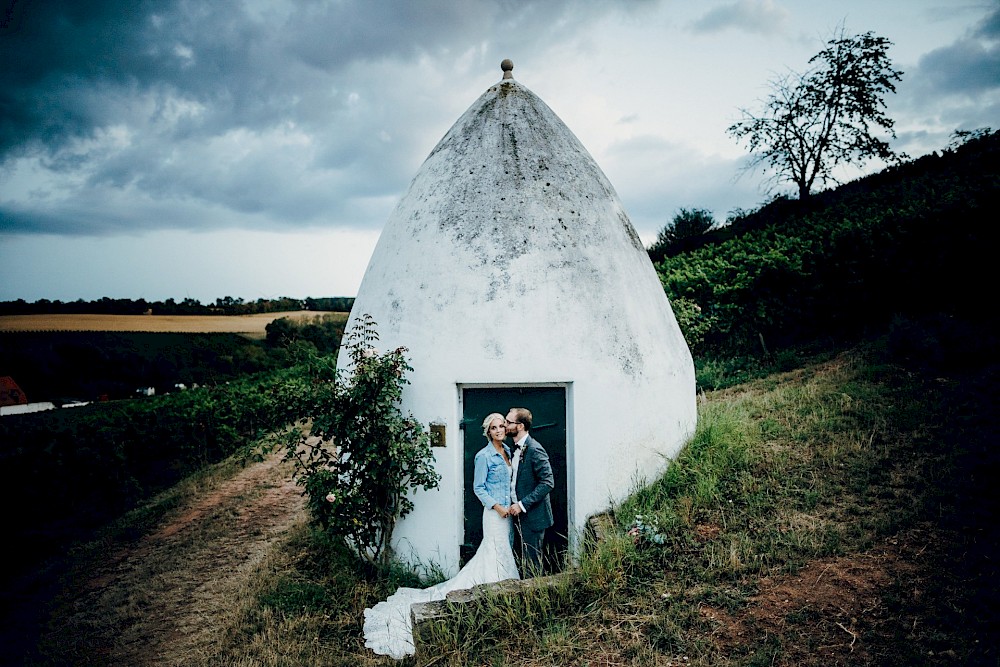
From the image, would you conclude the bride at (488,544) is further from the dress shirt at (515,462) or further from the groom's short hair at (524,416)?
the groom's short hair at (524,416)

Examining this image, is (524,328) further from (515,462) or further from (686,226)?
(686,226)

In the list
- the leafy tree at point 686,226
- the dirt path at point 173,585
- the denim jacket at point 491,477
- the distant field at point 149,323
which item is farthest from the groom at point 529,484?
the leafy tree at point 686,226

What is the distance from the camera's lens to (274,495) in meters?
9.73

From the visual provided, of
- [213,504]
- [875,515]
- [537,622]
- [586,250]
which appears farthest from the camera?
[213,504]

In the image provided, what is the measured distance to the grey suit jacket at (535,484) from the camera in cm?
529

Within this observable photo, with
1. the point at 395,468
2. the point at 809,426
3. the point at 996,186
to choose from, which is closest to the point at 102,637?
the point at 395,468

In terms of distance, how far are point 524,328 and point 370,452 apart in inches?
81.2

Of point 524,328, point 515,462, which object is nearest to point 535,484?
point 515,462

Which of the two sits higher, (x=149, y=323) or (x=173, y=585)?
(x=149, y=323)

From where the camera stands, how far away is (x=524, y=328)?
546 cm

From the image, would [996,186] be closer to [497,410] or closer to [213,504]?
[497,410]

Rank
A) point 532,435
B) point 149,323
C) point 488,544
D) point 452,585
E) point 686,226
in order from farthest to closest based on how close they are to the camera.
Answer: point 686,226 < point 149,323 < point 532,435 < point 488,544 < point 452,585

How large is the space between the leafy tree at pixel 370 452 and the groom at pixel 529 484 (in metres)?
0.87

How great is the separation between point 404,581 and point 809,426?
5.33 m
